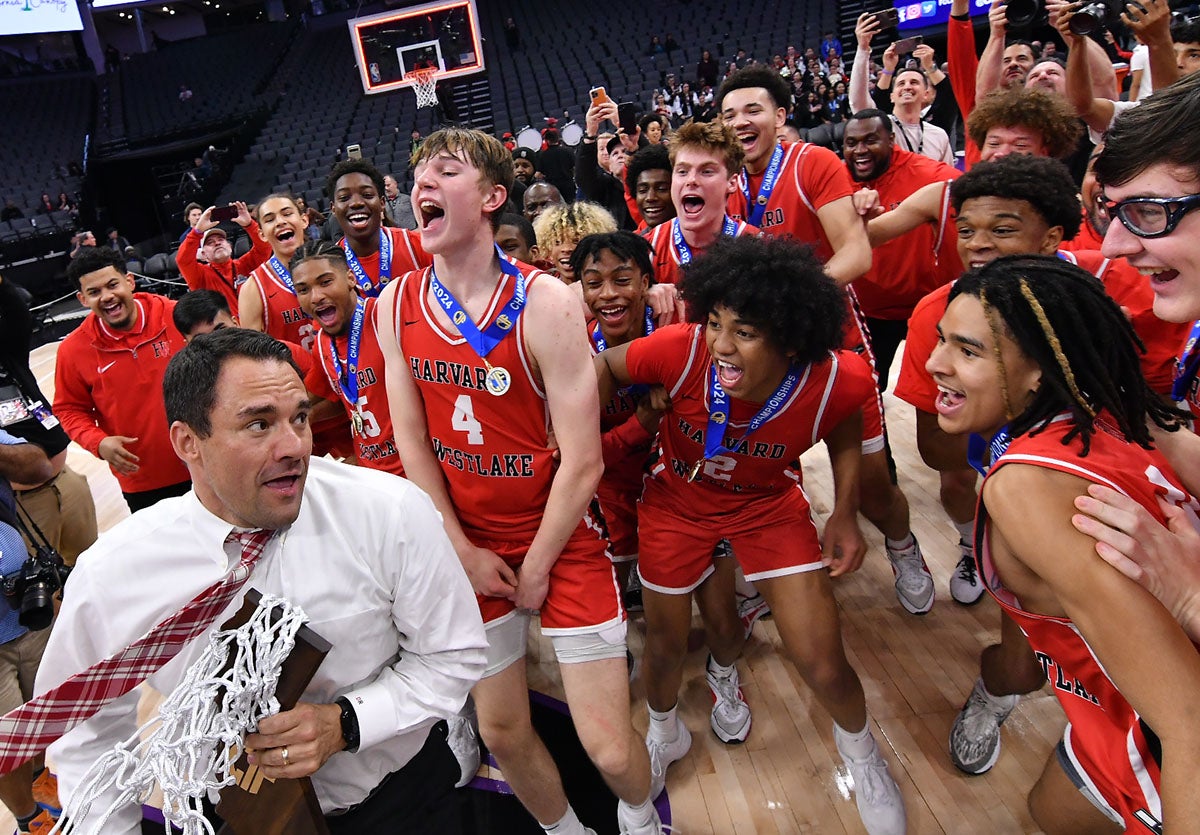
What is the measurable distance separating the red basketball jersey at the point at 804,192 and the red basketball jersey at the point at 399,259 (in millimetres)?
1612

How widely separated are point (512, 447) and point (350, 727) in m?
0.97

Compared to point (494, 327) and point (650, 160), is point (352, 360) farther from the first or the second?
point (650, 160)

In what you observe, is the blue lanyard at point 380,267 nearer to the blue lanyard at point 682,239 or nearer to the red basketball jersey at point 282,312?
the red basketball jersey at point 282,312

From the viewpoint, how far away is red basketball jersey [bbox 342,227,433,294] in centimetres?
370

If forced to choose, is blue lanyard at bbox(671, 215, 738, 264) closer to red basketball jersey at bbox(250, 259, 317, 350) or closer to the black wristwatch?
red basketball jersey at bbox(250, 259, 317, 350)

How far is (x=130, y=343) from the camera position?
12.1 ft

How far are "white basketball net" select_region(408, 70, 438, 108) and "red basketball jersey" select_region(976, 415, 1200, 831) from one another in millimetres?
15859

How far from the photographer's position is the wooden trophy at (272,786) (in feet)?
4.58

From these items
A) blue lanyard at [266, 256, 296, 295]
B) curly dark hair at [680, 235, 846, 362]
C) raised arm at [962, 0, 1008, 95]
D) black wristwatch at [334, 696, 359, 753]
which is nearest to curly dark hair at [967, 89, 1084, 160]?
raised arm at [962, 0, 1008, 95]

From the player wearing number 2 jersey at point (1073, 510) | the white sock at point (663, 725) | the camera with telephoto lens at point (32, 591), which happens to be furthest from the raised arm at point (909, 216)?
the camera with telephoto lens at point (32, 591)

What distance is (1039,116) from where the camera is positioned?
2984 millimetres

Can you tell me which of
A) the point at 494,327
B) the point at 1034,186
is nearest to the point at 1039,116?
the point at 1034,186

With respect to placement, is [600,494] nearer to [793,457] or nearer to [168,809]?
[793,457]

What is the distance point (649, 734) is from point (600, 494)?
3.02 ft
